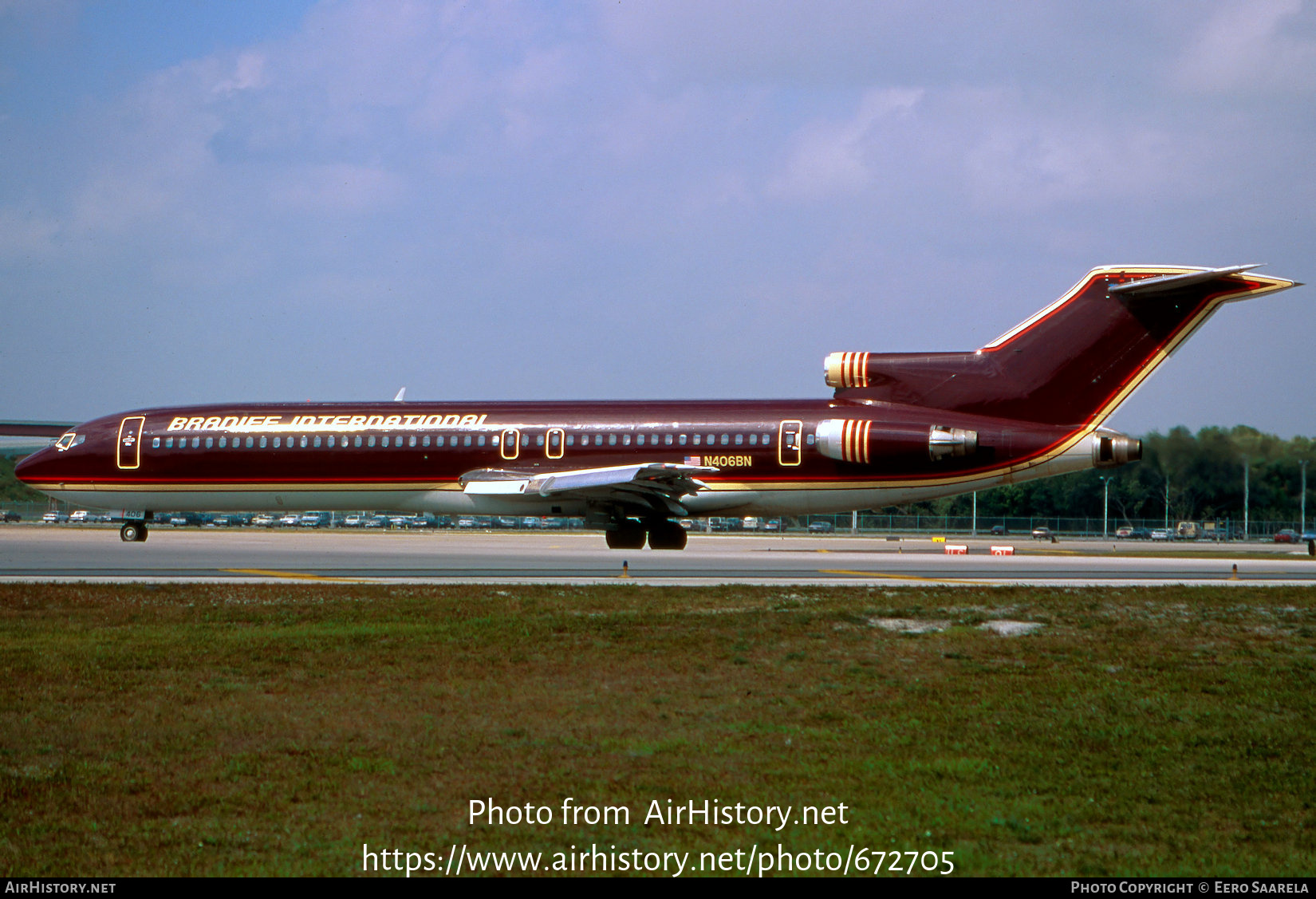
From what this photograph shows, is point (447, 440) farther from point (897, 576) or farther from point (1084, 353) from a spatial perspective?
point (1084, 353)

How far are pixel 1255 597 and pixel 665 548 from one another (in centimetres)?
1496

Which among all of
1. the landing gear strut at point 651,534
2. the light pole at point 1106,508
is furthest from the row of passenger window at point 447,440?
the light pole at point 1106,508

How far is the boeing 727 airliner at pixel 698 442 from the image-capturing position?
84.6 ft

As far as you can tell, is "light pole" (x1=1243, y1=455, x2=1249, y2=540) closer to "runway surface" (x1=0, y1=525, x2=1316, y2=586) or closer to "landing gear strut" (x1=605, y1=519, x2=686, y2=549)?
"runway surface" (x1=0, y1=525, x2=1316, y2=586)

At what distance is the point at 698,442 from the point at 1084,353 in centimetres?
943

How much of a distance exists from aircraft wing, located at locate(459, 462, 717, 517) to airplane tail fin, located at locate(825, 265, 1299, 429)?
6152 mm

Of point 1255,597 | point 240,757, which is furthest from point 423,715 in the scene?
point 1255,597

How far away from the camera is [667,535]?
29.2m

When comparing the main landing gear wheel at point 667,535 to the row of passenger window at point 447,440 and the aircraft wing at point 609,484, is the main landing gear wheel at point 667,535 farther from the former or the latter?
the row of passenger window at point 447,440

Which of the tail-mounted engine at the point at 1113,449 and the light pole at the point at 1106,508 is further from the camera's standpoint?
the light pole at the point at 1106,508

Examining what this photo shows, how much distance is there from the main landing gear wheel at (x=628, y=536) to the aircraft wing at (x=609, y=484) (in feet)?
2.68

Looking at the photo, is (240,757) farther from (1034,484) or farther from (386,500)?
(1034,484)

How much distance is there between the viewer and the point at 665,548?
29281mm

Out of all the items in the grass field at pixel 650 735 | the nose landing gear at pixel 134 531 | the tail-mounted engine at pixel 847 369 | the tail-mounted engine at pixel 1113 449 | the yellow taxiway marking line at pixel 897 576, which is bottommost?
the grass field at pixel 650 735
